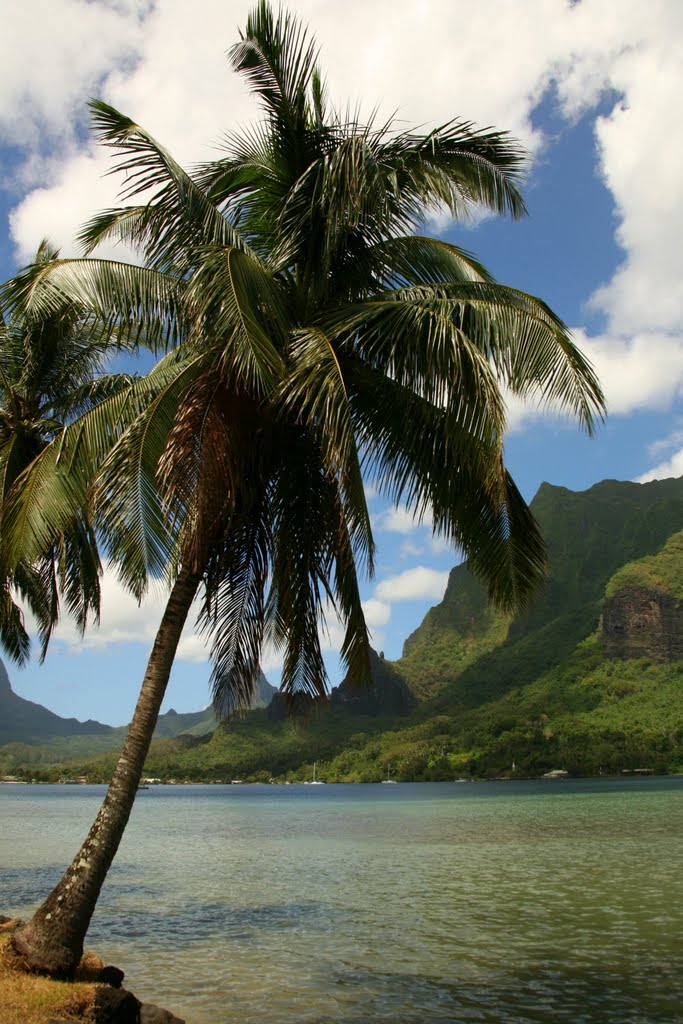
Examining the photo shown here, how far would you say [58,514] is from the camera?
9.16 meters

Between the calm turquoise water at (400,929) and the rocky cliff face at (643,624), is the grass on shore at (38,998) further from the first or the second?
the rocky cliff face at (643,624)

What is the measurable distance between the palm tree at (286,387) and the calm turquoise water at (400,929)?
13.6 feet

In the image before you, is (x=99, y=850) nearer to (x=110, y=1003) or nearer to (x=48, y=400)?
(x=110, y=1003)

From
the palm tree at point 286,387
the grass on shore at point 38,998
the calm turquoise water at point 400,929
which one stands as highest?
the palm tree at point 286,387

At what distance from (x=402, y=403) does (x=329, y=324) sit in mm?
1154

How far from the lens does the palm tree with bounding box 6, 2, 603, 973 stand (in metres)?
8.21

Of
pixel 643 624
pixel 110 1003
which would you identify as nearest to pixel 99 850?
pixel 110 1003

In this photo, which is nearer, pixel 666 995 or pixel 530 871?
pixel 666 995

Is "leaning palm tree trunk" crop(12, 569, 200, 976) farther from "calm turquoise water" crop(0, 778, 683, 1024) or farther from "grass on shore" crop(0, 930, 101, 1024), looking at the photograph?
"calm turquoise water" crop(0, 778, 683, 1024)

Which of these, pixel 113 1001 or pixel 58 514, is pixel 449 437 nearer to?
pixel 58 514

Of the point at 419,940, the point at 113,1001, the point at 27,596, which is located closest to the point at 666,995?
the point at 419,940

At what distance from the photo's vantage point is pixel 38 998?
6891mm

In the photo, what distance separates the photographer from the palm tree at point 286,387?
821 cm

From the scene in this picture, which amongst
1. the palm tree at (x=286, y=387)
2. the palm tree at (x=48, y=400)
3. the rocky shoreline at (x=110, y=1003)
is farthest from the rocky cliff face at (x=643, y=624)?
the rocky shoreline at (x=110, y=1003)
